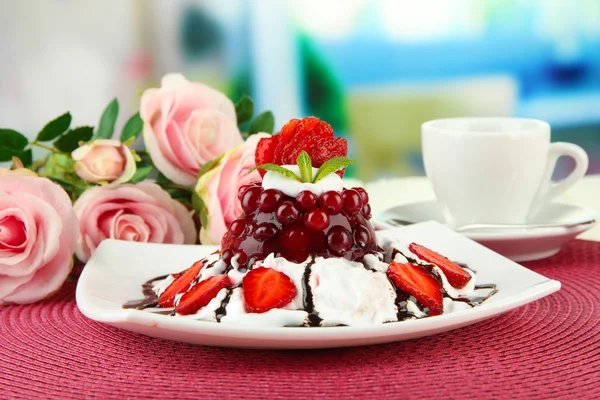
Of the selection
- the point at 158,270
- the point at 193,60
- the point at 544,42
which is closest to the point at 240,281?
the point at 158,270

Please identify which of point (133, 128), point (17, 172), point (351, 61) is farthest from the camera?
point (351, 61)

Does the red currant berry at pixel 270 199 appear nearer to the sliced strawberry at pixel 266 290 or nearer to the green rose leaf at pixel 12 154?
the sliced strawberry at pixel 266 290

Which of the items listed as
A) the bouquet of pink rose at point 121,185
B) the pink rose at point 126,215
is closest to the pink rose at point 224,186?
the bouquet of pink rose at point 121,185

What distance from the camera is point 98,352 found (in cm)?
127

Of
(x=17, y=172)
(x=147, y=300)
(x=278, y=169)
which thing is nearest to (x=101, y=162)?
(x=17, y=172)

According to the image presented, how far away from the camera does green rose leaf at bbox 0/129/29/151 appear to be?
75.1 inches

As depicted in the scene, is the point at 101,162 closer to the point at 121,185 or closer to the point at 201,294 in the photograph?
the point at 121,185

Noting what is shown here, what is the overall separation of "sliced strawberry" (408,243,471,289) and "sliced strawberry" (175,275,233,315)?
0.40 meters

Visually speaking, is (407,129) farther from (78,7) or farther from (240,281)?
(240,281)

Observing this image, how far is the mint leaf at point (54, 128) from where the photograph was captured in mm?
1903

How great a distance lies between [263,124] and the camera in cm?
223

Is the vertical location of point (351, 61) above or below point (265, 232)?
below

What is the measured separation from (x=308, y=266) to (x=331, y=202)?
0.47 feet

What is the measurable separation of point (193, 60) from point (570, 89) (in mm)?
3078
